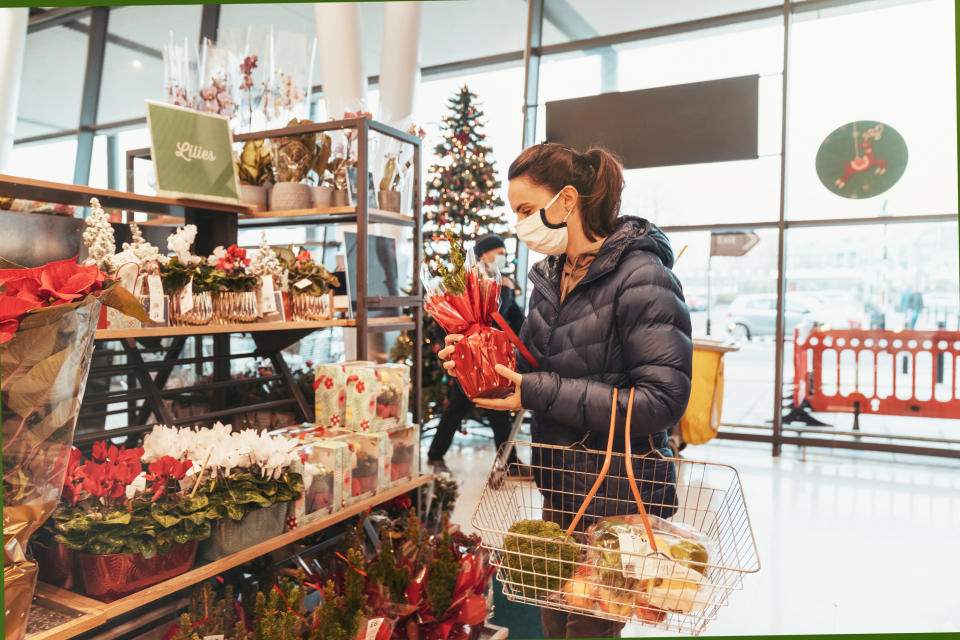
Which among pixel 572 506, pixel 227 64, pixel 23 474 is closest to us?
pixel 23 474

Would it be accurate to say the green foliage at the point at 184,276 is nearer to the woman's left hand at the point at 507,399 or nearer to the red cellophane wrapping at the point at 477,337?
the red cellophane wrapping at the point at 477,337

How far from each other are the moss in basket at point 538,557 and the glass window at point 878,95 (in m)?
5.37

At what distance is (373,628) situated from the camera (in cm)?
171

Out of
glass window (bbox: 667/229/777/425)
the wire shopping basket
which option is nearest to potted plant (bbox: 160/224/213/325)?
the wire shopping basket

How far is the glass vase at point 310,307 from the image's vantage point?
8.68 ft

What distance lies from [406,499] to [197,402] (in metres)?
1.13

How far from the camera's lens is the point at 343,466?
2.31 meters

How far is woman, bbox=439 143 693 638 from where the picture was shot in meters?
1.41

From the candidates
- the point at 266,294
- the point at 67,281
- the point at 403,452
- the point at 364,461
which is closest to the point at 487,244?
the point at 403,452

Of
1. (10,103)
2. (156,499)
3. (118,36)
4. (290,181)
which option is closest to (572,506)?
(156,499)

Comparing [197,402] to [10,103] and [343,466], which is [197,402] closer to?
[343,466]

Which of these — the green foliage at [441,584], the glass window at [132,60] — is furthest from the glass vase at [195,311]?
the glass window at [132,60]

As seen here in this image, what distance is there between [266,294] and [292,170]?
2.39ft

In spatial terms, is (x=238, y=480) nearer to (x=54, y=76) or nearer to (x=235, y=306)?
(x=235, y=306)
